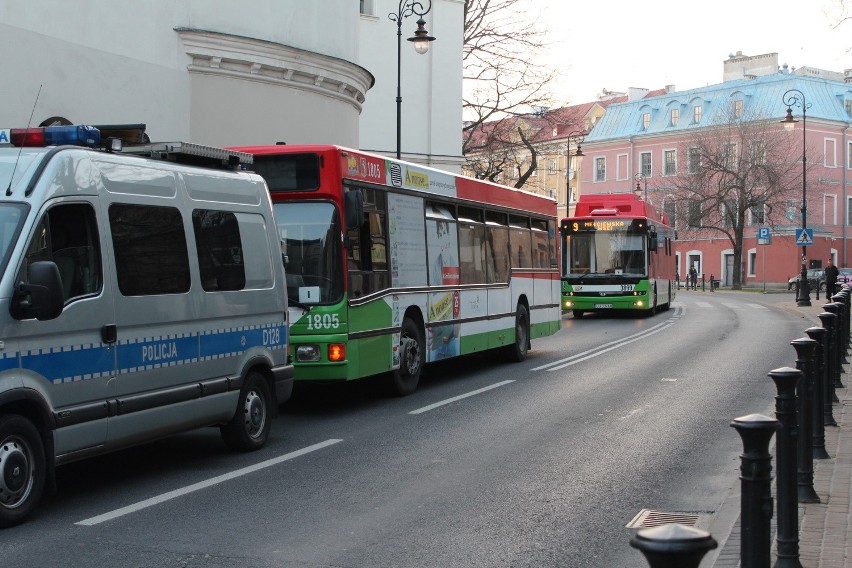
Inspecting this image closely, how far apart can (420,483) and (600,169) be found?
9801cm

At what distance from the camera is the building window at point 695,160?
82.8m

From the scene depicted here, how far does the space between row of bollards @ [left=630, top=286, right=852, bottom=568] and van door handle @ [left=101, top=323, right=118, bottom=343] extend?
15.2 feet

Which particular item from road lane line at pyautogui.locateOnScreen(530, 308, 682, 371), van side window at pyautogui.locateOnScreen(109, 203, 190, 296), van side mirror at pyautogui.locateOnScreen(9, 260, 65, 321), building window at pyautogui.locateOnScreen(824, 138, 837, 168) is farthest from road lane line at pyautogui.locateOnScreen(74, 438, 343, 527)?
A: building window at pyautogui.locateOnScreen(824, 138, 837, 168)

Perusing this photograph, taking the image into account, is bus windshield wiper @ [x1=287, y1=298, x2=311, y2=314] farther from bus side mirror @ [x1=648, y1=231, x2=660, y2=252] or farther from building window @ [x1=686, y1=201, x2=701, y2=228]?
building window @ [x1=686, y1=201, x2=701, y2=228]

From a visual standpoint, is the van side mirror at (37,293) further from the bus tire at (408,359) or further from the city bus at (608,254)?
the city bus at (608,254)

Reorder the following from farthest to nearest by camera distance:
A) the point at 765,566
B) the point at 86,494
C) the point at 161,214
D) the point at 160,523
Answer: the point at 161,214 → the point at 86,494 → the point at 160,523 → the point at 765,566

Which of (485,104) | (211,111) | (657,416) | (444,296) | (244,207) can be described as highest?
(485,104)

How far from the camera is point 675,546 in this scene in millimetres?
2957

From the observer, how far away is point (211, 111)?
2416cm

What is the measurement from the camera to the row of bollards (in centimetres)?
298

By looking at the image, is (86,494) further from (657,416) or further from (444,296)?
(444,296)

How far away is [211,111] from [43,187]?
16825 millimetres

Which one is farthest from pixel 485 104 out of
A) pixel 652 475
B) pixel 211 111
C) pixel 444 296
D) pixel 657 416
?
pixel 652 475

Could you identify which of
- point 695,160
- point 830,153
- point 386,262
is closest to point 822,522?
point 386,262
